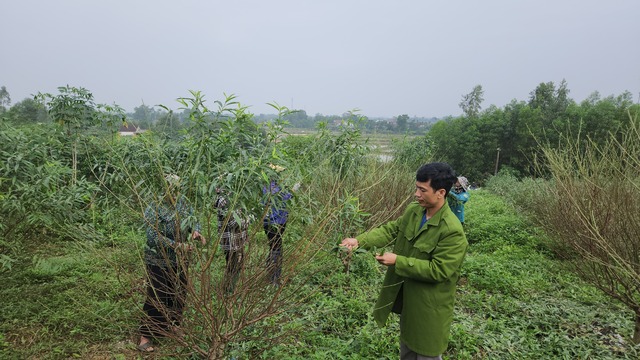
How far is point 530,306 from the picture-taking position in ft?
12.8

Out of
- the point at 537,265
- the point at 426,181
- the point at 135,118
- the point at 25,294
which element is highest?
the point at 135,118

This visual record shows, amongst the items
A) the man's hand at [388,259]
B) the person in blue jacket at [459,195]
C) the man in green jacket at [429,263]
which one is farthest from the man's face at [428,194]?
the person in blue jacket at [459,195]

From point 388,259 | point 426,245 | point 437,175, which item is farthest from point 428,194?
point 388,259

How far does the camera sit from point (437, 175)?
1.93 meters

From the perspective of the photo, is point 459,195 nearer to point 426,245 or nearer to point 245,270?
point 426,245

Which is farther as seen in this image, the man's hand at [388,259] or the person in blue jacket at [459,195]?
the person in blue jacket at [459,195]

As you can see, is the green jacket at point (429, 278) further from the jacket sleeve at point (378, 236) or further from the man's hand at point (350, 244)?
the man's hand at point (350, 244)

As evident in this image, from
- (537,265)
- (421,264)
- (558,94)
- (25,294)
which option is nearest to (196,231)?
(421,264)

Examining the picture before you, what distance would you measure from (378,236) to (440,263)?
19.5 inches

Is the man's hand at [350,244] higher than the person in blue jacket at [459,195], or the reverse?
the man's hand at [350,244]

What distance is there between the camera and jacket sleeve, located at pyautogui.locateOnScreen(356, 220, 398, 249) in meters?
2.29

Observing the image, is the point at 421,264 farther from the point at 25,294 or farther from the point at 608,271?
the point at 25,294

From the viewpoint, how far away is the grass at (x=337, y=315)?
9.12 ft

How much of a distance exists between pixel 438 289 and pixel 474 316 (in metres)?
2.13
